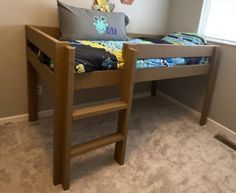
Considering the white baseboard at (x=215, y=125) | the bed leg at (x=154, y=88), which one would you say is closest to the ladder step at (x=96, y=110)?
the white baseboard at (x=215, y=125)

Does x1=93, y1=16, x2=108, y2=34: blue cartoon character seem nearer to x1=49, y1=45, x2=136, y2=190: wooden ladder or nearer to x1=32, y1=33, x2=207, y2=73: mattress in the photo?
x1=32, y1=33, x2=207, y2=73: mattress

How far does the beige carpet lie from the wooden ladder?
0.14 meters

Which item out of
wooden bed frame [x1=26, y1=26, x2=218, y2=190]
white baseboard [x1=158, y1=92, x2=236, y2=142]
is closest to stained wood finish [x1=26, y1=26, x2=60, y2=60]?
wooden bed frame [x1=26, y1=26, x2=218, y2=190]

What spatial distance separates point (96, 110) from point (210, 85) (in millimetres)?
1430

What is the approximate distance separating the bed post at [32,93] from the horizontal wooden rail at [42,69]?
12 centimetres

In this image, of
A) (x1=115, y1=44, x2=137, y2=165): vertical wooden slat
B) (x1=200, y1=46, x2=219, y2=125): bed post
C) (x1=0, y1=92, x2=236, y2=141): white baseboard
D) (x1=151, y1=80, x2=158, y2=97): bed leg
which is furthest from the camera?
(x1=151, y1=80, x2=158, y2=97): bed leg

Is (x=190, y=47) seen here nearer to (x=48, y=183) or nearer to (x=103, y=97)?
(x=103, y=97)

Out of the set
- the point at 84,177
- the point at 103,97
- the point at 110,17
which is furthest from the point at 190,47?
the point at 84,177

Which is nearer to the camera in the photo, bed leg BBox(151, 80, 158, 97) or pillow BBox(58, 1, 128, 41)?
pillow BBox(58, 1, 128, 41)

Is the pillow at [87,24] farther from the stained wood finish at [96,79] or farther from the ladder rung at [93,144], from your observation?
the ladder rung at [93,144]

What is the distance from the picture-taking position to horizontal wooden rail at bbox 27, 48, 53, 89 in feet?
4.56

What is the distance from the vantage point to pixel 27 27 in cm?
187

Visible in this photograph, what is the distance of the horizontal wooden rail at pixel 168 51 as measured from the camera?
5.30 ft

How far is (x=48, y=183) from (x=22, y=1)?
1459 millimetres
